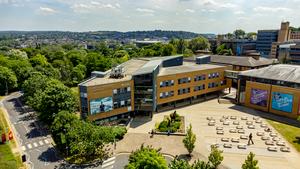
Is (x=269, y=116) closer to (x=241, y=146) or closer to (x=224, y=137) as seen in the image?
(x=224, y=137)

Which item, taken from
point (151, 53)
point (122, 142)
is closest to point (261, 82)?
point (122, 142)

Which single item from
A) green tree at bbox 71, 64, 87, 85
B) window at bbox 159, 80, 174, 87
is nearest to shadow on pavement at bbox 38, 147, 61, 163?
window at bbox 159, 80, 174, 87

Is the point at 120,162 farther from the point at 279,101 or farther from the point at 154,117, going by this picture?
the point at 279,101

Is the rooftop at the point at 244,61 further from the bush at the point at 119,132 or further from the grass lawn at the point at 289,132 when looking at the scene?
the bush at the point at 119,132

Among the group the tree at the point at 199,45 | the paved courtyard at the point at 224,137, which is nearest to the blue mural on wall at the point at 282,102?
the paved courtyard at the point at 224,137

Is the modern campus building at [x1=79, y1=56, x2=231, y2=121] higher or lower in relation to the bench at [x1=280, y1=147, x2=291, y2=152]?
higher

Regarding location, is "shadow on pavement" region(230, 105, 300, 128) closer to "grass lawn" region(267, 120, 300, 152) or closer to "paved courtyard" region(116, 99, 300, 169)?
"paved courtyard" region(116, 99, 300, 169)
